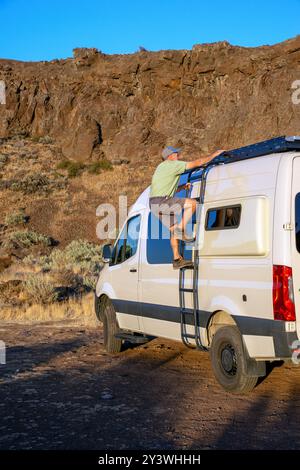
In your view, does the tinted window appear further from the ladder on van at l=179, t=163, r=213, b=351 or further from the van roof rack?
the van roof rack

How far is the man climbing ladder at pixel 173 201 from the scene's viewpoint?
23.7ft

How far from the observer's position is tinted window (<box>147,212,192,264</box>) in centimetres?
775

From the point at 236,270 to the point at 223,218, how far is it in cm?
68

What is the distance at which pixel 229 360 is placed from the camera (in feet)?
21.6

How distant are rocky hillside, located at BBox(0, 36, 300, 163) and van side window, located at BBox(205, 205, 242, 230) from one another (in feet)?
119

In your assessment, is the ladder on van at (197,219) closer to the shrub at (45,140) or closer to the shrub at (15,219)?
the shrub at (15,219)

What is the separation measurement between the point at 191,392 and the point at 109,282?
312 cm

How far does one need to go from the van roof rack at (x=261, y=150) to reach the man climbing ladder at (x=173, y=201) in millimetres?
121

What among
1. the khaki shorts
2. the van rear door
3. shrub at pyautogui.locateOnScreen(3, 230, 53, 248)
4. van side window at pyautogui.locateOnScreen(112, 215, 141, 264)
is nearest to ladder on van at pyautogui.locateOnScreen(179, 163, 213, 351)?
the khaki shorts

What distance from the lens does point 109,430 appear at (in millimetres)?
5363

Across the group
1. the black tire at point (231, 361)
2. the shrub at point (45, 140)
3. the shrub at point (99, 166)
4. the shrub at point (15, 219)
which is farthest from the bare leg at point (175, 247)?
the shrub at point (45, 140)

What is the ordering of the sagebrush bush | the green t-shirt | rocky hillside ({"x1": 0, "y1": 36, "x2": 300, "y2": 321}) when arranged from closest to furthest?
the green t-shirt
the sagebrush bush
rocky hillside ({"x1": 0, "y1": 36, "x2": 300, "y2": 321})

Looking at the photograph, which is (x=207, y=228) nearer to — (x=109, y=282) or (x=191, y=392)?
(x=191, y=392)

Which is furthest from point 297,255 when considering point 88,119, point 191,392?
point 88,119
